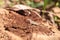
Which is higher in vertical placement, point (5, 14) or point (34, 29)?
point (5, 14)

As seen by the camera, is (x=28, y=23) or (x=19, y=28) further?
(x=28, y=23)

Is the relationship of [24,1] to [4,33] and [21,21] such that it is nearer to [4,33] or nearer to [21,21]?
[21,21]

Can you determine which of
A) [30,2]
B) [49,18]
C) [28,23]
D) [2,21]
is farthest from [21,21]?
[30,2]

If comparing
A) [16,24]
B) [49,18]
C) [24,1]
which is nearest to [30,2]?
[24,1]

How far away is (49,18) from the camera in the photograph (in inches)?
99.2

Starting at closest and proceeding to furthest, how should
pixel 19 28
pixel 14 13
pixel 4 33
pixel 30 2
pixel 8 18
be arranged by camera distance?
pixel 4 33 < pixel 19 28 < pixel 8 18 < pixel 14 13 < pixel 30 2

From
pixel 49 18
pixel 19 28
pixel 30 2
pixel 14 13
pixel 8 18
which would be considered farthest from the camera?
pixel 30 2

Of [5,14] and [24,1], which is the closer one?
[5,14]

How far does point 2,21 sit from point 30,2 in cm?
156

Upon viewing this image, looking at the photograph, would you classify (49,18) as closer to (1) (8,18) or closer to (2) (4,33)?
(1) (8,18)

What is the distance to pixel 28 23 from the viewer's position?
1.92 meters

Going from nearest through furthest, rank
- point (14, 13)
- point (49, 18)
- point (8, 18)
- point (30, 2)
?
point (8, 18), point (14, 13), point (49, 18), point (30, 2)

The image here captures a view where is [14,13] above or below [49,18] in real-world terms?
above

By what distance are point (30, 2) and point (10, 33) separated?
1.69 meters
